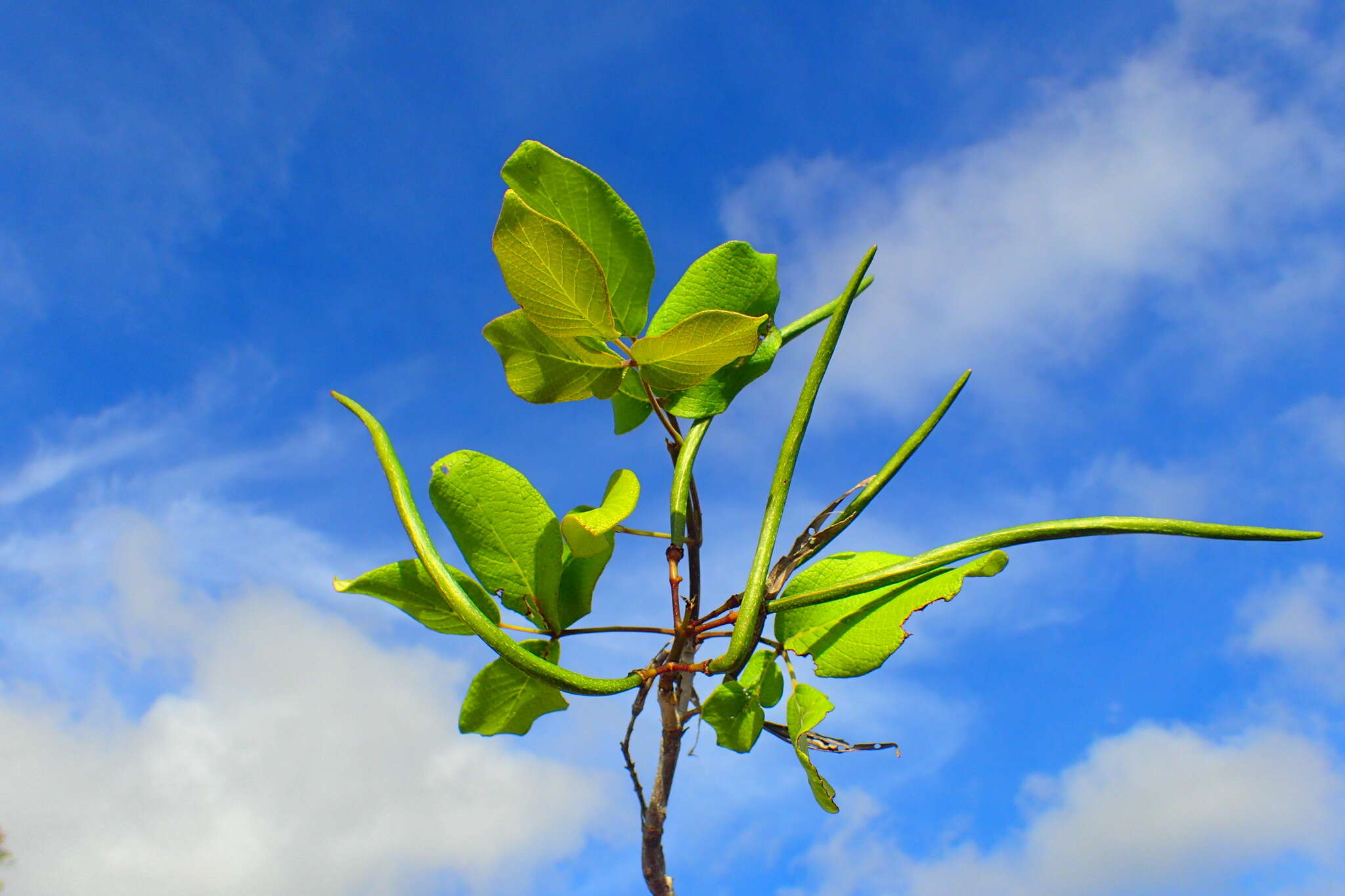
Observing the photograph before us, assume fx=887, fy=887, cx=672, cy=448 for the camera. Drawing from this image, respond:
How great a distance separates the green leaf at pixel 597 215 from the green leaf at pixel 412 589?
39cm

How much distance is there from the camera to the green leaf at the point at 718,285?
120cm

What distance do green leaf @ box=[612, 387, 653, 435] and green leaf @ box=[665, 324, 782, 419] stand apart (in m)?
0.05

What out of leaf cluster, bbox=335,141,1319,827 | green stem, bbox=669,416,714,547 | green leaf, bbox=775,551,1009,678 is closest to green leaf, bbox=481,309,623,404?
leaf cluster, bbox=335,141,1319,827

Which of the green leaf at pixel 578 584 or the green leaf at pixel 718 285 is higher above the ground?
the green leaf at pixel 718 285

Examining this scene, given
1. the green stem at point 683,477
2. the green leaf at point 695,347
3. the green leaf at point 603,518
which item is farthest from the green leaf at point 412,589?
the green leaf at point 695,347

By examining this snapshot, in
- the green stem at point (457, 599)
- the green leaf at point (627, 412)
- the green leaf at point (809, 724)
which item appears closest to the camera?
the green stem at point (457, 599)

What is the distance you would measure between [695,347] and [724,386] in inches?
6.6

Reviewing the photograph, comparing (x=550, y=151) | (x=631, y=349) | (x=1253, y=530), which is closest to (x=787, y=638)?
(x=631, y=349)

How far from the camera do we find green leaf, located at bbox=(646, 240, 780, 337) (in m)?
1.20

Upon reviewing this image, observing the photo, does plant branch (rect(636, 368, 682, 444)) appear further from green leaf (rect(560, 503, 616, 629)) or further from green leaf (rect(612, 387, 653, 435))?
green leaf (rect(560, 503, 616, 629))

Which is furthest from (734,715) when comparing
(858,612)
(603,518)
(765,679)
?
(603,518)

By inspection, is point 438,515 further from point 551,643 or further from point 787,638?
point 787,638

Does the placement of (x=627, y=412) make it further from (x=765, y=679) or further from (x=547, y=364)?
(x=765, y=679)

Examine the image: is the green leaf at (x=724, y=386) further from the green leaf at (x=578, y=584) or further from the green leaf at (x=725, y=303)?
the green leaf at (x=578, y=584)
